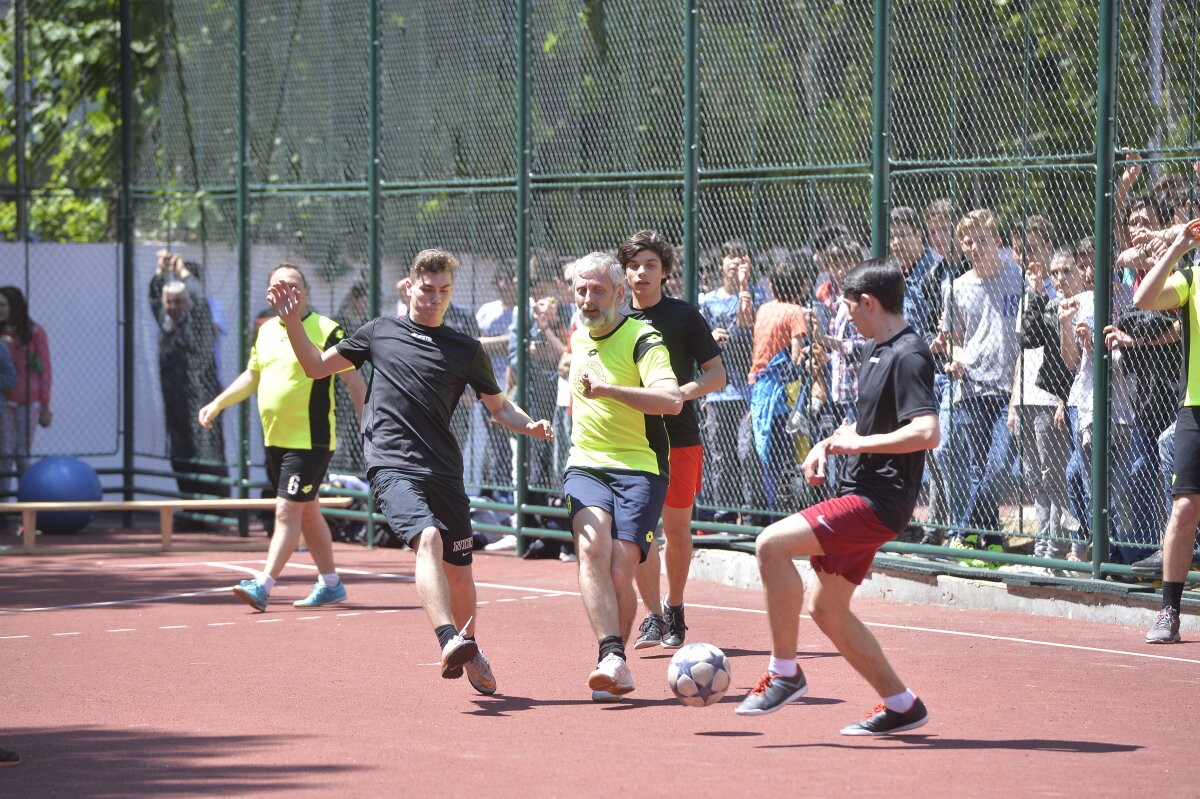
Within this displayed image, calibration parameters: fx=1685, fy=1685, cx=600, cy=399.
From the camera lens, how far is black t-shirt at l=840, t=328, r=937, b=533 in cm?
620

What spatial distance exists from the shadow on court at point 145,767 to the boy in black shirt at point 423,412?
1284 mm

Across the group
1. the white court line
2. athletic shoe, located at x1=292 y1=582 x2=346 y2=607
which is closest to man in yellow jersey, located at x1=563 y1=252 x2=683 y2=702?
the white court line

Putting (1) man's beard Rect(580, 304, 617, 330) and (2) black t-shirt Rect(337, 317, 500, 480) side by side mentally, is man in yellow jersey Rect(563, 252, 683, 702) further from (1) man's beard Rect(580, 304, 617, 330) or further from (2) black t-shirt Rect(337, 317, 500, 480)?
(2) black t-shirt Rect(337, 317, 500, 480)

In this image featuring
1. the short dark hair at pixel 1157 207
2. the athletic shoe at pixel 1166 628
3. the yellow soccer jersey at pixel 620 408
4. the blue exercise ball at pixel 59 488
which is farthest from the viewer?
the blue exercise ball at pixel 59 488

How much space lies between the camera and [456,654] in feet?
22.7

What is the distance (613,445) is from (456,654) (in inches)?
47.6

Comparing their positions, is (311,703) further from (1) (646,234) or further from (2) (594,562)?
(1) (646,234)

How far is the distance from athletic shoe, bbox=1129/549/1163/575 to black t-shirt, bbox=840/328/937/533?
3.86 meters

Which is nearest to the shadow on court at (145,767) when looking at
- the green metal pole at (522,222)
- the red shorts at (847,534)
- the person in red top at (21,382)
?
the red shorts at (847,534)

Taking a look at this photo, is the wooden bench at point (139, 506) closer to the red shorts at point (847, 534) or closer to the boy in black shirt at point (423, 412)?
the boy in black shirt at point (423, 412)

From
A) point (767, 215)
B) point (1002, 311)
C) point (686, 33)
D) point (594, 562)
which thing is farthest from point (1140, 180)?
point (594, 562)

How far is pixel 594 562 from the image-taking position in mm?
7172

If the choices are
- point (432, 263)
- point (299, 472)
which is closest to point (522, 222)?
point (299, 472)

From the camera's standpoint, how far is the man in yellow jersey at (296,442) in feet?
33.8
